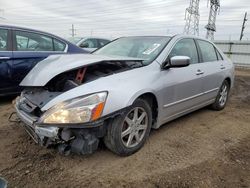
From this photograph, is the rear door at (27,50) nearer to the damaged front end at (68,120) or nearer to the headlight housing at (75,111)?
the damaged front end at (68,120)

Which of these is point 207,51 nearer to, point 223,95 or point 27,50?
point 223,95

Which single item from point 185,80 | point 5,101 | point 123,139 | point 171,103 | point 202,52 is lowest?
point 5,101

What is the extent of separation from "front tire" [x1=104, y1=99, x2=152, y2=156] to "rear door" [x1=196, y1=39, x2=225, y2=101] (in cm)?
164

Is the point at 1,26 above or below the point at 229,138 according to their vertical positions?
above

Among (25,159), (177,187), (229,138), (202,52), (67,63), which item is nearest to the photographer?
(177,187)

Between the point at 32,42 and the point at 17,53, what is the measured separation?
45cm

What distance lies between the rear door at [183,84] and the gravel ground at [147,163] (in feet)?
1.43

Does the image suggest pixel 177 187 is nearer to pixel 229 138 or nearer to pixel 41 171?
pixel 41 171

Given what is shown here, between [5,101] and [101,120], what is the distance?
3464mm

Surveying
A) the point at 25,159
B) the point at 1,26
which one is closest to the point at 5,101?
the point at 1,26

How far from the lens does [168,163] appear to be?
282 centimetres

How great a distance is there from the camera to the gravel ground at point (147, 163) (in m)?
2.46

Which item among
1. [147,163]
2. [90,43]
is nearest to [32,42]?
[147,163]

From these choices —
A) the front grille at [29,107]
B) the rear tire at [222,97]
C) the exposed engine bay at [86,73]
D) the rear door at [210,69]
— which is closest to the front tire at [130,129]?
the exposed engine bay at [86,73]
